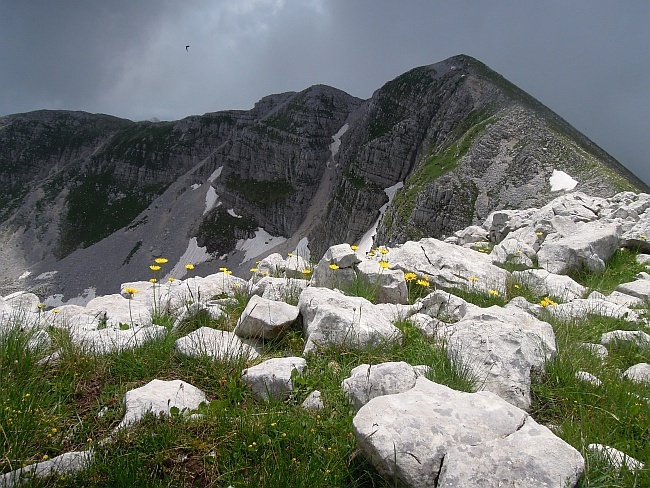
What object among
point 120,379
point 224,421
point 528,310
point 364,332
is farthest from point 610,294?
point 120,379

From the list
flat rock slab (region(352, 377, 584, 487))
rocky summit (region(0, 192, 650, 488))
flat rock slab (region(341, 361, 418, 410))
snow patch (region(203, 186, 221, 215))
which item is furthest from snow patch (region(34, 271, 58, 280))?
flat rock slab (region(352, 377, 584, 487))

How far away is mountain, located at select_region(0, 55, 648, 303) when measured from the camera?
65000mm

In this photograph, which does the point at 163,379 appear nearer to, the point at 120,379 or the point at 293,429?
the point at 120,379

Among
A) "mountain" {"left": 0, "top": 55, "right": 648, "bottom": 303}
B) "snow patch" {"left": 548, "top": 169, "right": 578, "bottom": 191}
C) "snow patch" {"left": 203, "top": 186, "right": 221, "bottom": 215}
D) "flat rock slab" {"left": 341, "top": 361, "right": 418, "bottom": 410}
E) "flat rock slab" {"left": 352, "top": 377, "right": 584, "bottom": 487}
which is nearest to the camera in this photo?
"flat rock slab" {"left": 352, "top": 377, "right": 584, "bottom": 487}

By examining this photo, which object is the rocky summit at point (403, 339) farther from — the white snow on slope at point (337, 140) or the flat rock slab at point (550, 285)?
the white snow on slope at point (337, 140)

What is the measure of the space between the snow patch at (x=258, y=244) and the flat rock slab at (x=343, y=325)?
118636 mm

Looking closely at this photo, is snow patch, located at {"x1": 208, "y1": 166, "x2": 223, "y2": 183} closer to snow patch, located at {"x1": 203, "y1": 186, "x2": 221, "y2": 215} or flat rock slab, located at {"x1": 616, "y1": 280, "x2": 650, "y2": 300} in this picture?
snow patch, located at {"x1": 203, "y1": 186, "x2": 221, "y2": 215}

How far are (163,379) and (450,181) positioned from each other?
67.5 m

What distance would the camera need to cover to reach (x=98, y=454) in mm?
2770

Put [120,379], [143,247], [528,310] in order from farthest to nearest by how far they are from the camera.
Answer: [143,247]
[528,310]
[120,379]

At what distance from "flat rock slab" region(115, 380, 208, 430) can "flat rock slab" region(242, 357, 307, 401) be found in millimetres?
494

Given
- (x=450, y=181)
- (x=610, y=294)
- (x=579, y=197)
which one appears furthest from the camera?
(x=450, y=181)

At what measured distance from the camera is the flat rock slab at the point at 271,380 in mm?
3811

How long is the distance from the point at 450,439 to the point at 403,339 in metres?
2.18
